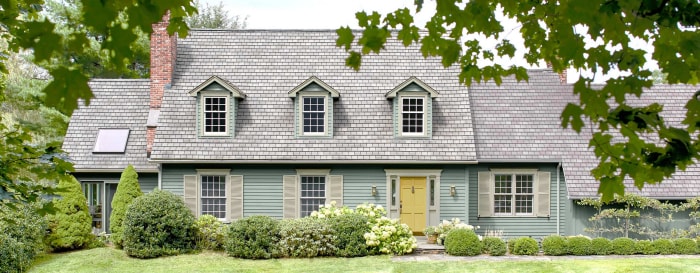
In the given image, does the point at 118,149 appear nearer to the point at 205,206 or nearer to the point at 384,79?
the point at 205,206

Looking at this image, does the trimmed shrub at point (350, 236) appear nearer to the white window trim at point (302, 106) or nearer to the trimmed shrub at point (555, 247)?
the white window trim at point (302, 106)

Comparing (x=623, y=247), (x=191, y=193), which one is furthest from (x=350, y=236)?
(x=623, y=247)

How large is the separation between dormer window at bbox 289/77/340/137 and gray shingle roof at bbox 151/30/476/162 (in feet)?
0.93

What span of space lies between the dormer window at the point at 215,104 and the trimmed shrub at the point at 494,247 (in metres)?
8.12

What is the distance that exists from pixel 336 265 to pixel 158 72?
894 cm

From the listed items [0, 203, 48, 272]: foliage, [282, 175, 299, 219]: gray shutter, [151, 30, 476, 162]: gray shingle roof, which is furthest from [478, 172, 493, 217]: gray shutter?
[0, 203, 48, 272]: foliage

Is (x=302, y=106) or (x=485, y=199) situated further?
(x=485, y=199)

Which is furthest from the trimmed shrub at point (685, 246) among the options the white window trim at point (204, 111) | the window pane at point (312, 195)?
the white window trim at point (204, 111)

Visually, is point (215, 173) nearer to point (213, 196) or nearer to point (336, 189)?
point (213, 196)

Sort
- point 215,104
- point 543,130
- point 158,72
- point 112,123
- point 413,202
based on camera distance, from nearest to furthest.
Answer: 1. point 413,202
2. point 215,104
3. point 158,72
4. point 543,130
5. point 112,123

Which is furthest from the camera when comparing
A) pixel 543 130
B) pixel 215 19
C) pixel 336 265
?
pixel 215 19

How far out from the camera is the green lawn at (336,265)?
14.9m

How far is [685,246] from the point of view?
1717cm

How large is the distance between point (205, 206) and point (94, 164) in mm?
3824
